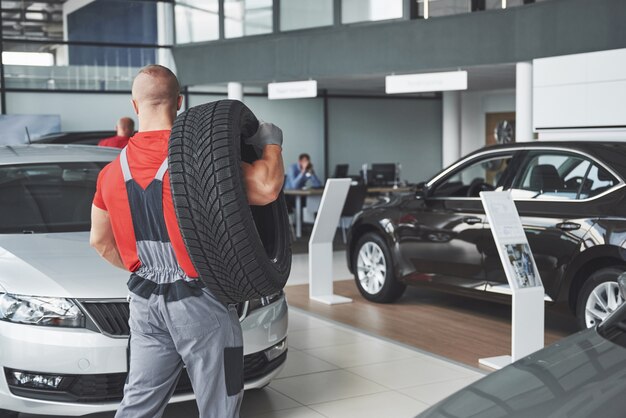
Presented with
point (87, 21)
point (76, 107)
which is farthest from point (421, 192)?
point (87, 21)

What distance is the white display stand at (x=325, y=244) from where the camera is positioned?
917cm

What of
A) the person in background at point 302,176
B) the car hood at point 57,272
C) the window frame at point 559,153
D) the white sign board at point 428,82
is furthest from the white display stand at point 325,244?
the person in background at point 302,176

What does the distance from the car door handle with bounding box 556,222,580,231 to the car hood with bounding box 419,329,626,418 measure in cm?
404

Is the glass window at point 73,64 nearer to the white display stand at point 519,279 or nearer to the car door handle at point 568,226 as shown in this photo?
the car door handle at point 568,226

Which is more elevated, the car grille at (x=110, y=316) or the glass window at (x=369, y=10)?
the glass window at (x=369, y=10)

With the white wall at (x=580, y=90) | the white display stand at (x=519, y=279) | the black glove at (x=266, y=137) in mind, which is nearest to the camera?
the black glove at (x=266, y=137)

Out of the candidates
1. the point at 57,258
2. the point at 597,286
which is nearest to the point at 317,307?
the point at 597,286


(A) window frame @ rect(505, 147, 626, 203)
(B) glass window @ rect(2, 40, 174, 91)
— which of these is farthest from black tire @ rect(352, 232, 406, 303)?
(B) glass window @ rect(2, 40, 174, 91)

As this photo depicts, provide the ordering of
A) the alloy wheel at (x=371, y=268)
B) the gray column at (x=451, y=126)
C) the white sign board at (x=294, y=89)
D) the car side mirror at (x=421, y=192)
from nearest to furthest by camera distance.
Result: the car side mirror at (x=421, y=192) → the alloy wheel at (x=371, y=268) → the white sign board at (x=294, y=89) → the gray column at (x=451, y=126)

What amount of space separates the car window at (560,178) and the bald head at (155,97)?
14.6ft

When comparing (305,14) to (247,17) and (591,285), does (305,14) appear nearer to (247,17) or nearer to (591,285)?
(247,17)

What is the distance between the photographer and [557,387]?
8.32 ft

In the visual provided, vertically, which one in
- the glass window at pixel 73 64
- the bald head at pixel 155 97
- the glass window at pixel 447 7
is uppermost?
the glass window at pixel 447 7

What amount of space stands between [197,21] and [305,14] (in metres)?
3.24
